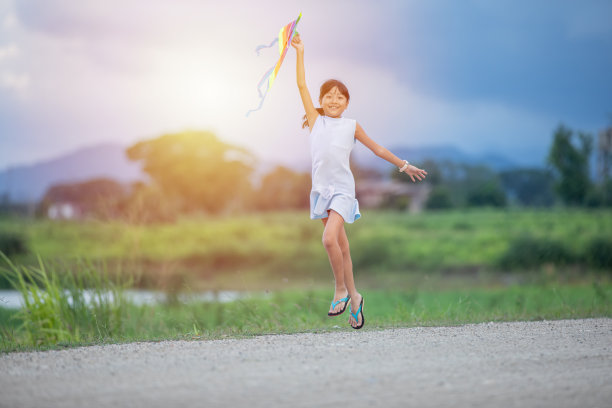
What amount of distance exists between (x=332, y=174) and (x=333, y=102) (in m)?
0.66

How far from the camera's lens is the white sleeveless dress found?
5539 mm

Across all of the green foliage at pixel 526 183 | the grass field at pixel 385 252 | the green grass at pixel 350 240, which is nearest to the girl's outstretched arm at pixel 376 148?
the grass field at pixel 385 252

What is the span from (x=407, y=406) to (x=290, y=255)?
27.4 m

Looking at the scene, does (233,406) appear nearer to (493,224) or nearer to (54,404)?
(54,404)

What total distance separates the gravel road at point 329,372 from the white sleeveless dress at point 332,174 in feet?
3.49

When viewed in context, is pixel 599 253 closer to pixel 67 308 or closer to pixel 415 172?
pixel 415 172

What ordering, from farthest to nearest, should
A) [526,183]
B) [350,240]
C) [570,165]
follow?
[526,183], [570,165], [350,240]

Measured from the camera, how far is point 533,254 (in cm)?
2614

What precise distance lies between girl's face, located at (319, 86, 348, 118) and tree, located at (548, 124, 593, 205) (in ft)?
126

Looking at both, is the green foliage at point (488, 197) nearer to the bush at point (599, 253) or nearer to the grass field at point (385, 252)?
the grass field at point (385, 252)

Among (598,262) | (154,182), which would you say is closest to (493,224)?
(598,262)

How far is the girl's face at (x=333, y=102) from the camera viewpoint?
5.76 metres

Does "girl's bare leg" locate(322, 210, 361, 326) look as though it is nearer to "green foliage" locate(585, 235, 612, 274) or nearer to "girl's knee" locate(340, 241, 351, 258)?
"girl's knee" locate(340, 241, 351, 258)

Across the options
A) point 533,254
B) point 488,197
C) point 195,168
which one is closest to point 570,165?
point 488,197
